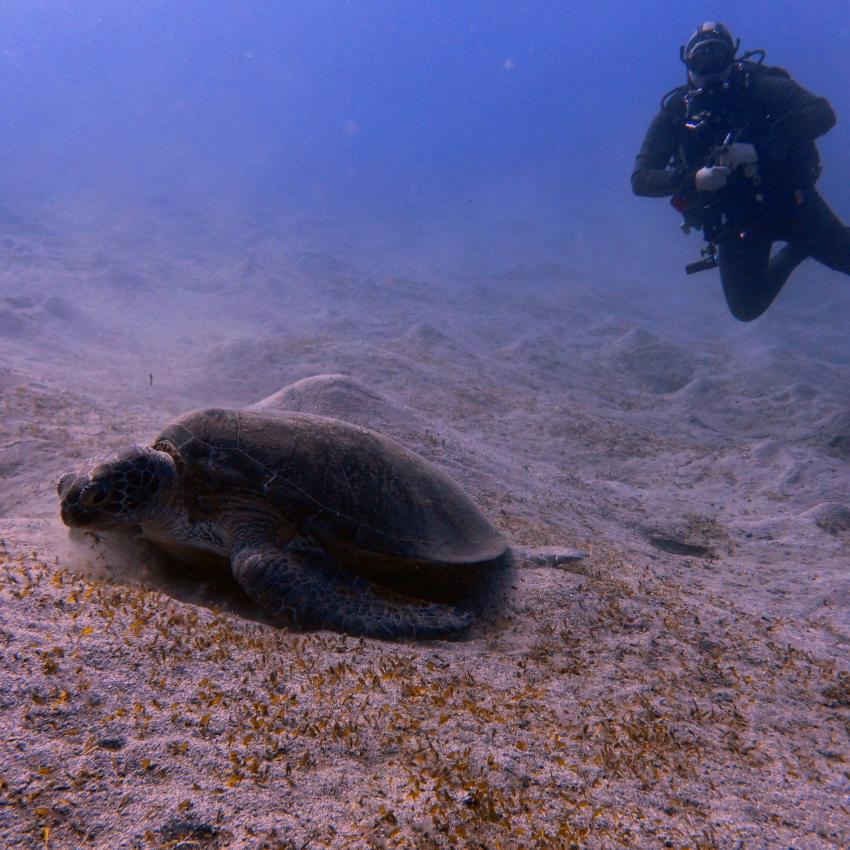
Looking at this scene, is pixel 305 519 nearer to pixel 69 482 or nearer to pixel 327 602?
pixel 327 602

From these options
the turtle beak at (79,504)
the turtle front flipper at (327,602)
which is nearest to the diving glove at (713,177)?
the turtle front flipper at (327,602)

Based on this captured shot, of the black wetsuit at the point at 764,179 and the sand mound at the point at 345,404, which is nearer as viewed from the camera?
the sand mound at the point at 345,404

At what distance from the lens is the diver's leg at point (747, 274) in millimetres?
7609

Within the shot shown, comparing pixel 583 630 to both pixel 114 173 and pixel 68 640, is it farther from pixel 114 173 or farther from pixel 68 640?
pixel 114 173

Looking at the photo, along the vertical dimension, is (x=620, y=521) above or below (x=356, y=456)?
below

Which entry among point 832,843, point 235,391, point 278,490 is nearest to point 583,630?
point 832,843

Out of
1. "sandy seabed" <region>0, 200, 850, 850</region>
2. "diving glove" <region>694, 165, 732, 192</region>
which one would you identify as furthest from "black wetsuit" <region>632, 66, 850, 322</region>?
"sandy seabed" <region>0, 200, 850, 850</region>

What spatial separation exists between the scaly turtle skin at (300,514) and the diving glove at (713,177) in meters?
6.10

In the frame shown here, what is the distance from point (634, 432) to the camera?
289 inches

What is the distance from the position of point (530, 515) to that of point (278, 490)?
88.5 inches

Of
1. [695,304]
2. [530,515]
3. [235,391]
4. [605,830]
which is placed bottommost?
[235,391]

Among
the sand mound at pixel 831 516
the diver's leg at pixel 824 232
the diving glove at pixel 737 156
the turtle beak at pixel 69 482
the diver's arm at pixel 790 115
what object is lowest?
the turtle beak at pixel 69 482

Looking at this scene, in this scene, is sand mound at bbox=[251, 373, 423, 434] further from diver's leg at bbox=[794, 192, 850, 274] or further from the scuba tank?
diver's leg at bbox=[794, 192, 850, 274]

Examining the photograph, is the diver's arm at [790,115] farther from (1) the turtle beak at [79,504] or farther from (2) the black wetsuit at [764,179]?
(1) the turtle beak at [79,504]
